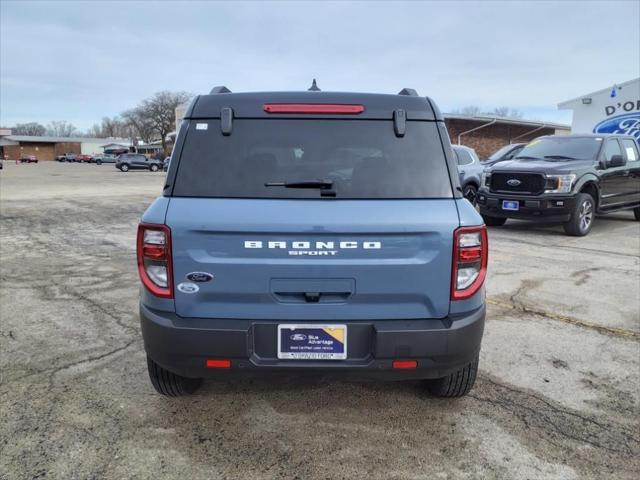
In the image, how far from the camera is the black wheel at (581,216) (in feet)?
30.1

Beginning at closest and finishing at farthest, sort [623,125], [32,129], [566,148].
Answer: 1. [566,148]
2. [623,125]
3. [32,129]

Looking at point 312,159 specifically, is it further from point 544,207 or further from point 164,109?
point 164,109

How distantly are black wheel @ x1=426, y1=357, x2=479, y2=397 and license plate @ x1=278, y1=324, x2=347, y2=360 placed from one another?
904 millimetres

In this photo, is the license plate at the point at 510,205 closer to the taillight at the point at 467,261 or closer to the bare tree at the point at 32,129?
the taillight at the point at 467,261

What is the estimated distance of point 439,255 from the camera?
254 centimetres

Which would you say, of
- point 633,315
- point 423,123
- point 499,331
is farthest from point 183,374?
point 633,315

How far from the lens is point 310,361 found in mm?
2549

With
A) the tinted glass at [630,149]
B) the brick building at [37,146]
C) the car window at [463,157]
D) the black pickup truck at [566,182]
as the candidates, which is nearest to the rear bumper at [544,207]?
the black pickup truck at [566,182]

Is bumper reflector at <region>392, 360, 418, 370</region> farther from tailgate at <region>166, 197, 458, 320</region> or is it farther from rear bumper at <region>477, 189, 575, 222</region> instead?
rear bumper at <region>477, 189, 575, 222</region>

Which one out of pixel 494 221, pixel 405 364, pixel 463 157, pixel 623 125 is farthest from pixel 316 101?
pixel 623 125

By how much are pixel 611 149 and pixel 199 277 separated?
34.4ft

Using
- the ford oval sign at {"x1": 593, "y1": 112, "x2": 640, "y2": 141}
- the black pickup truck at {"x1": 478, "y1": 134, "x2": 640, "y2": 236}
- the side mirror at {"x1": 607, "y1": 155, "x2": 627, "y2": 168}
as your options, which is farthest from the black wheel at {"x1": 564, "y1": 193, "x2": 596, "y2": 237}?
the ford oval sign at {"x1": 593, "y1": 112, "x2": 640, "y2": 141}

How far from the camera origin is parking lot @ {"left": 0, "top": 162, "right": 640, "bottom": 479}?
8.38 feet

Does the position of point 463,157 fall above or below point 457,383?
above
